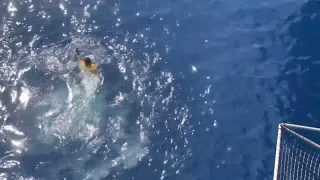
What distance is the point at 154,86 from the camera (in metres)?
22.2

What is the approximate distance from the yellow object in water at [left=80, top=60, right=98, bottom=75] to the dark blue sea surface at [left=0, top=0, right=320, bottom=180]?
363 millimetres

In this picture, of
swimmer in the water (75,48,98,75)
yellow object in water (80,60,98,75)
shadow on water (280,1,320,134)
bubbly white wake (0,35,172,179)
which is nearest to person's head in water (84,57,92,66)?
swimmer in the water (75,48,98,75)

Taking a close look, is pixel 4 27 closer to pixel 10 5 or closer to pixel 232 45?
pixel 10 5

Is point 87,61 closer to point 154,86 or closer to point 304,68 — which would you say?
point 154,86

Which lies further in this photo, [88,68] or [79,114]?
[88,68]

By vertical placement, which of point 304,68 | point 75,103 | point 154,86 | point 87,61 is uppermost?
point 87,61

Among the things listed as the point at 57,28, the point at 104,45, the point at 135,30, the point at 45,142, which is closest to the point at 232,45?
the point at 135,30

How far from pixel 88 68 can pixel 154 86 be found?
11.2 feet

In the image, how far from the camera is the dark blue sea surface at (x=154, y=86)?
19891 mm

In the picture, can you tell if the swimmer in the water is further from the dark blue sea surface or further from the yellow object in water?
the dark blue sea surface

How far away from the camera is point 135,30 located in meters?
24.4

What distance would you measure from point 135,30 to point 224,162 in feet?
29.4

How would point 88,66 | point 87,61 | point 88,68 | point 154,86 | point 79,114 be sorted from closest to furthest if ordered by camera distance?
1. point 79,114
2. point 87,61
3. point 88,66
4. point 88,68
5. point 154,86

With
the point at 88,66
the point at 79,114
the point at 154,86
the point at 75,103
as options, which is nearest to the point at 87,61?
the point at 88,66
